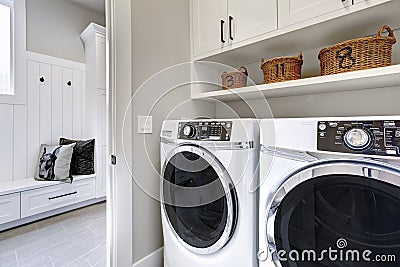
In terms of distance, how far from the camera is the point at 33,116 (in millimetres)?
3041

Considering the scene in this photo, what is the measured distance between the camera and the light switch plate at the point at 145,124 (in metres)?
1.59

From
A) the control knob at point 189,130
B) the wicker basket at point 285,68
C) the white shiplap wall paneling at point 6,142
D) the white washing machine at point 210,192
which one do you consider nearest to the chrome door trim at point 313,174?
the white washing machine at point 210,192

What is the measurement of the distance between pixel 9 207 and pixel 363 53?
127 inches

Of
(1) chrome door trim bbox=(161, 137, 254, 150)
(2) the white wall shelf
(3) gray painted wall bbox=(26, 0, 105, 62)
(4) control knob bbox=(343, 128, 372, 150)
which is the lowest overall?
(1) chrome door trim bbox=(161, 137, 254, 150)

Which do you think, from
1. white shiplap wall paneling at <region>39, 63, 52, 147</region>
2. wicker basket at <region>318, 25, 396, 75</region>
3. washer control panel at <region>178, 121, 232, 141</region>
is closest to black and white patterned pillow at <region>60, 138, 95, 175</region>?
white shiplap wall paneling at <region>39, 63, 52, 147</region>

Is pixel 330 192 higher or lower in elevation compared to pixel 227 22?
lower

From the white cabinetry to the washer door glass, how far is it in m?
2.22

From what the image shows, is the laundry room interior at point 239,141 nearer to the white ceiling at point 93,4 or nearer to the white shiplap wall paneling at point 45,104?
the white shiplap wall paneling at point 45,104

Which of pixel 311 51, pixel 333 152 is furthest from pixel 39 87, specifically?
pixel 333 152

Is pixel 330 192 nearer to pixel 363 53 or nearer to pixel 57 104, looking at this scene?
pixel 363 53

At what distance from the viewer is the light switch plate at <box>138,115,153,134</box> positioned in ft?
5.23

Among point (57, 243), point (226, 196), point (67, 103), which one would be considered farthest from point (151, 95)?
point (67, 103)

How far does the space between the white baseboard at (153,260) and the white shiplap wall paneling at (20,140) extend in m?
2.26

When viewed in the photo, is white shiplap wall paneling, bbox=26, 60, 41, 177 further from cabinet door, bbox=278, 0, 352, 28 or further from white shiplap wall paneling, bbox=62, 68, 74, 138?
cabinet door, bbox=278, 0, 352, 28
